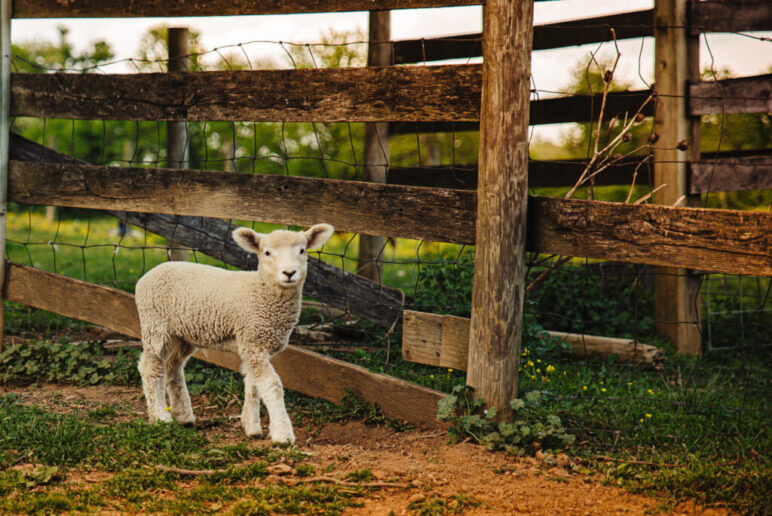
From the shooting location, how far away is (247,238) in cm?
412

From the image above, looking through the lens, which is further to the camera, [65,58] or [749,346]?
[65,58]

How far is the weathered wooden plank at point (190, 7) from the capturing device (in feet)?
14.6

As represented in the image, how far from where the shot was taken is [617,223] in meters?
3.92

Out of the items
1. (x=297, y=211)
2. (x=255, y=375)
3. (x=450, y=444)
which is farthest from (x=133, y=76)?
(x=450, y=444)

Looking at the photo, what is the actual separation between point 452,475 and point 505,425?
566mm

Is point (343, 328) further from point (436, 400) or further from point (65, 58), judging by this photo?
point (65, 58)

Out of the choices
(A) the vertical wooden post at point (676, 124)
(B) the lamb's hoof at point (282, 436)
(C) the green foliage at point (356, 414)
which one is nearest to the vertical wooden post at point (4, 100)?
(C) the green foliage at point (356, 414)

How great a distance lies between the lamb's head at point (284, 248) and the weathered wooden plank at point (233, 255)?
5.58 ft

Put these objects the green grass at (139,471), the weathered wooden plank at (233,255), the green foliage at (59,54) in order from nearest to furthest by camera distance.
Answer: the green grass at (139,471) < the weathered wooden plank at (233,255) < the green foliage at (59,54)

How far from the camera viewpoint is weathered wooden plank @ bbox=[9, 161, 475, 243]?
432cm

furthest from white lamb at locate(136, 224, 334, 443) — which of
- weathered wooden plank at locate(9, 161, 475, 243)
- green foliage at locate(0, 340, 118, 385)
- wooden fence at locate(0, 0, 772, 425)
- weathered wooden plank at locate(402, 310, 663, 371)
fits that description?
green foliage at locate(0, 340, 118, 385)

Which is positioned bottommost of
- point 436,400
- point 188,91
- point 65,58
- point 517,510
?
point 517,510

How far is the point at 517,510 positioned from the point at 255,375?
177 centimetres

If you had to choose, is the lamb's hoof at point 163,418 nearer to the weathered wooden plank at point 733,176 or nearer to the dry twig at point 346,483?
the dry twig at point 346,483
